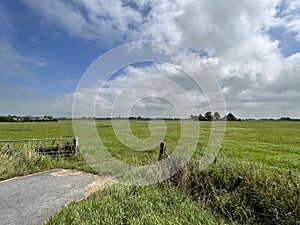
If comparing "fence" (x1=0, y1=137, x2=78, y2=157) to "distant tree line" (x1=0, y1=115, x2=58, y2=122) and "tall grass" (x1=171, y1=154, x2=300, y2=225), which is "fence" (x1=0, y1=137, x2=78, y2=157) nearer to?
"tall grass" (x1=171, y1=154, x2=300, y2=225)

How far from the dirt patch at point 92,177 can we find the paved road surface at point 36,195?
0.52 feet

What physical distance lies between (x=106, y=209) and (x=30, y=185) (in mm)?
3230

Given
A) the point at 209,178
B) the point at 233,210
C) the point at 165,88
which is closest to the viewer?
the point at 233,210

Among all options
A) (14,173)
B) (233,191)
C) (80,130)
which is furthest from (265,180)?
(80,130)

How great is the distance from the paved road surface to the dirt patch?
6.2 inches

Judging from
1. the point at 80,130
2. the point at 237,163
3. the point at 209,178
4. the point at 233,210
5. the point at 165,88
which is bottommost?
the point at 233,210

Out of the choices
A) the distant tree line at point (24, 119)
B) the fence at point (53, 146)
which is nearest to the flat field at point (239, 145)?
the fence at point (53, 146)

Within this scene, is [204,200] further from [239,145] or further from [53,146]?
[239,145]

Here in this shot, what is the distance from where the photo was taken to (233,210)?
4.84m

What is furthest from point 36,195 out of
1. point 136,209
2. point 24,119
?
point 24,119

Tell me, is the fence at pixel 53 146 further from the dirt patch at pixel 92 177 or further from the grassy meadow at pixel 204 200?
the grassy meadow at pixel 204 200

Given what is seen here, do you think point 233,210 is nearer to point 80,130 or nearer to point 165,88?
point 165,88

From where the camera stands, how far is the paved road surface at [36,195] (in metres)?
4.57

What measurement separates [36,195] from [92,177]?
204cm
